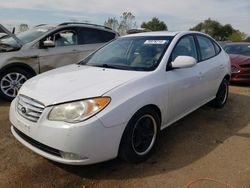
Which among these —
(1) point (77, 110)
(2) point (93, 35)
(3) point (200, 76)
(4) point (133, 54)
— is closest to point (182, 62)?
(4) point (133, 54)

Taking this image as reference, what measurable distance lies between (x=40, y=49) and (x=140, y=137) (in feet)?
12.6

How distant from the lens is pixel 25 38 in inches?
273

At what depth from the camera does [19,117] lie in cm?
347

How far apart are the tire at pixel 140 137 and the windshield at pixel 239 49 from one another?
23.4 feet

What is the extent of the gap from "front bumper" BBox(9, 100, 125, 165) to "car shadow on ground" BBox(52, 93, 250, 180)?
34 centimetres

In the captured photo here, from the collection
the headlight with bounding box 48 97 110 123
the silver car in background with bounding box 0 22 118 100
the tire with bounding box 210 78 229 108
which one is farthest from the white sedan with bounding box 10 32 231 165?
the silver car in background with bounding box 0 22 118 100

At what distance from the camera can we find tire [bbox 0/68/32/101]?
6113mm

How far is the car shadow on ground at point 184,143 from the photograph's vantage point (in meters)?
3.47

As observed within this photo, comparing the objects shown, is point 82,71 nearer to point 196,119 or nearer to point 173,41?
point 173,41

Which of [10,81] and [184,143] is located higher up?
[10,81]

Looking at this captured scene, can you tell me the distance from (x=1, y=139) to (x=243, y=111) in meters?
4.43

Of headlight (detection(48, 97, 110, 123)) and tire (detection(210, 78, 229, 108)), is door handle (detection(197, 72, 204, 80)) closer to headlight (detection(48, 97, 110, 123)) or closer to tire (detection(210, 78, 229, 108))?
tire (detection(210, 78, 229, 108))

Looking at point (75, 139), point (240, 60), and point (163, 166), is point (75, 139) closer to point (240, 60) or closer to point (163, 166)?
point (163, 166)

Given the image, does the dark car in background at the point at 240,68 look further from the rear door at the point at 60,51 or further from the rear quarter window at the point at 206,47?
the rear door at the point at 60,51
